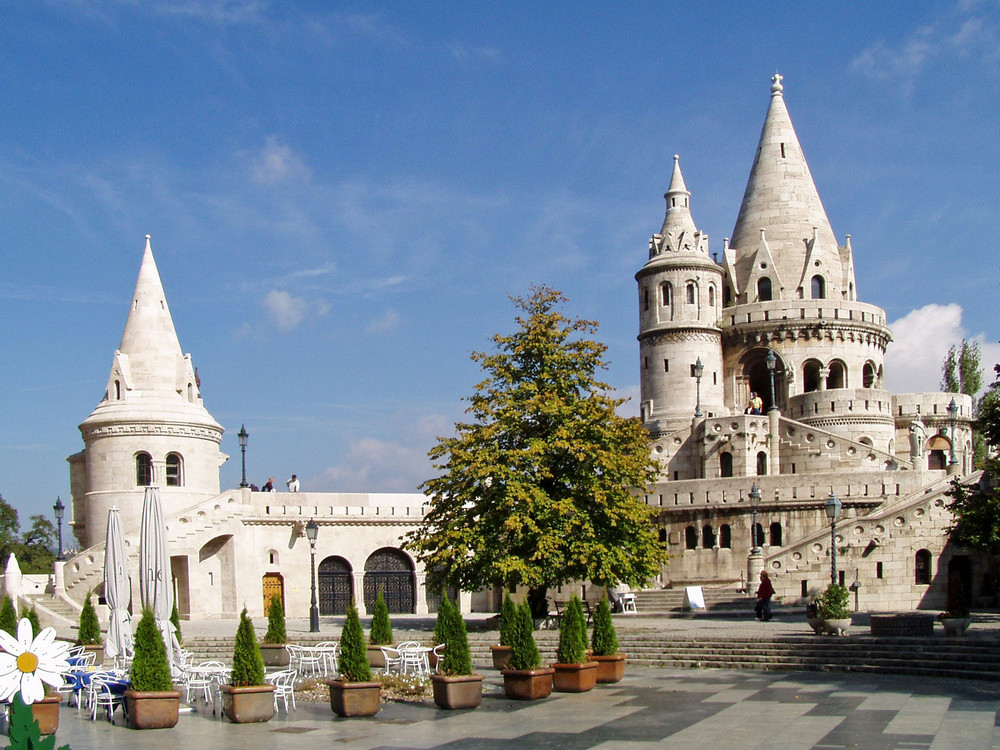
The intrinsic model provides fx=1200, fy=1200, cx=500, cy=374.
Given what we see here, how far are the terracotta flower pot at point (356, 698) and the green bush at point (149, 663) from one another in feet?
7.92

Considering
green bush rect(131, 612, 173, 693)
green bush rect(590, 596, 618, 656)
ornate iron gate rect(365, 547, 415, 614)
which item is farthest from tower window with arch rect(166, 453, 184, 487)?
green bush rect(131, 612, 173, 693)

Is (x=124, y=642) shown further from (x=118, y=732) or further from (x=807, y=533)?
(x=807, y=533)

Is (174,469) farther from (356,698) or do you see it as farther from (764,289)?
(764,289)

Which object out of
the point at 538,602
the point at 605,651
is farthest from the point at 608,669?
the point at 538,602

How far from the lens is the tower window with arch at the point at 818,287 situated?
56.7 metres

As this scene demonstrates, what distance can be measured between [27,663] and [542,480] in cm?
2125

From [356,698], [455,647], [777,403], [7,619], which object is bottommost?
[356,698]

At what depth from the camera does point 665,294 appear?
54406 millimetres

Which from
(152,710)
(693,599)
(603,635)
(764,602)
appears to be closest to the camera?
(152,710)

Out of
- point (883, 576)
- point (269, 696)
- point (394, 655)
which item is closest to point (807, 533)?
point (883, 576)

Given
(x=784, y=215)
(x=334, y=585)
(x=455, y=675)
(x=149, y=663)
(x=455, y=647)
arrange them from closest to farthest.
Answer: (x=149, y=663), (x=455, y=675), (x=455, y=647), (x=334, y=585), (x=784, y=215)

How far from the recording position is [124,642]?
2194 cm

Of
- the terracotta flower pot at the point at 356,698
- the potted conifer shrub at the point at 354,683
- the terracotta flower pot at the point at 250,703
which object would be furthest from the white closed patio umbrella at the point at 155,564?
the terracotta flower pot at the point at 356,698

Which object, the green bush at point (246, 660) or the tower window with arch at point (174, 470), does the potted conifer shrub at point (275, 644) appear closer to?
the green bush at point (246, 660)
